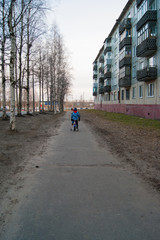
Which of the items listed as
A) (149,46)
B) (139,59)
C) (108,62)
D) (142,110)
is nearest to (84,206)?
(149,46)

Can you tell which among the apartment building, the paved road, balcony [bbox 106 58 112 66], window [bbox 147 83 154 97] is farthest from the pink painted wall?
the paved road

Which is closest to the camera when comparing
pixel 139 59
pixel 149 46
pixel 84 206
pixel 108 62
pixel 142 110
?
pixel 84 206

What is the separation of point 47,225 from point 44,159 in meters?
3.79

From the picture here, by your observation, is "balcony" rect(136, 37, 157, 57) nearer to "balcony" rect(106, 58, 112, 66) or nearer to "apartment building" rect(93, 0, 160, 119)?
"apartment building" rect(93, 0, 160, 119)

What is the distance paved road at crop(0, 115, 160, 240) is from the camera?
2660 millimetres

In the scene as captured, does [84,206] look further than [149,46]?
No

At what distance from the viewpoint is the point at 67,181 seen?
457 cm

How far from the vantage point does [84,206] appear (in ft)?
11.0

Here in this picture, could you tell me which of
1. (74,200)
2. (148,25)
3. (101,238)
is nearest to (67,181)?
(74,200)

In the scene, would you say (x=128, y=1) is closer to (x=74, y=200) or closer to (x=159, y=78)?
(x=159, y=78)

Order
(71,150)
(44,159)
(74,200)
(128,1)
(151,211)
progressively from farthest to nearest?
(128,1) < (71,150) < (44,159) < (74,200) < (151,211)

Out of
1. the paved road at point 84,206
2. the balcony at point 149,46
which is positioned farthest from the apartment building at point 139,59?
the paved road at point 84,206

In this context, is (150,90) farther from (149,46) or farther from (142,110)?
(149,46)

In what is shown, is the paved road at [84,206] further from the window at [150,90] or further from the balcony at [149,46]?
the window at [150,90]
